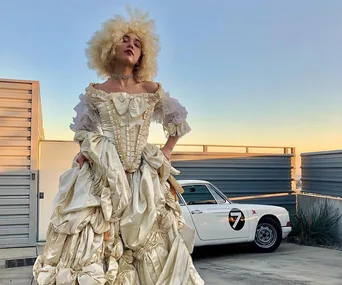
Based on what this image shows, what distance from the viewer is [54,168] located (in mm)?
7844

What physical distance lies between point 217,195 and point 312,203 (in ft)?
11.1

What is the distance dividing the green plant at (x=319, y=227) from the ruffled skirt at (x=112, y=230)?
20.6 ft

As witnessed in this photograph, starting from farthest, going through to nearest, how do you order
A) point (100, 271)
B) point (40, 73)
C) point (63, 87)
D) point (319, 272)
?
1. point (40, 73)
2. point (63, 87)
3. point (319, 272)
4. point (100, 271)

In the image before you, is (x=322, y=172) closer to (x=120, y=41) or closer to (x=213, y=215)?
(x=213, y=215)

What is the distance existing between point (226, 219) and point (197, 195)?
0.58 m

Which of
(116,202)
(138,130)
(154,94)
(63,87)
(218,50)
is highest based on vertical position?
(218,50)

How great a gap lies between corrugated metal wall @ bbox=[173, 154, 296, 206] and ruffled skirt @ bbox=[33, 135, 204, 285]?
6791 mm

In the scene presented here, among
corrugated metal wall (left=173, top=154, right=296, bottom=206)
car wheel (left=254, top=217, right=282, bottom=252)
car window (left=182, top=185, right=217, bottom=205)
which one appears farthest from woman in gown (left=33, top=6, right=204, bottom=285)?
corrugated metal wall (left=173, top=154, right=296, bottom=206)

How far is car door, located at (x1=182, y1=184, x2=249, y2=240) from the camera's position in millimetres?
6086

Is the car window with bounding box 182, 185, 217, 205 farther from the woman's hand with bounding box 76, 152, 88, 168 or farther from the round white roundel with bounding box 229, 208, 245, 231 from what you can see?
the woman's hand with bounding box 76, 152, 88, 168

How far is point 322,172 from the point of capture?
28.1 feet

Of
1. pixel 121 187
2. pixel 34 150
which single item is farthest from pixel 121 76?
pixel 34 150

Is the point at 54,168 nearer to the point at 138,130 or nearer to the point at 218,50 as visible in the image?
the point at 218,50

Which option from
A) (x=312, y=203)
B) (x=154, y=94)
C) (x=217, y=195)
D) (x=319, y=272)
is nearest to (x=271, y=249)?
(x=217, y=195)
